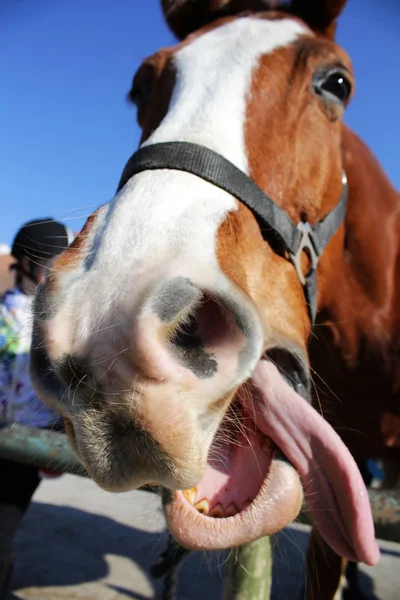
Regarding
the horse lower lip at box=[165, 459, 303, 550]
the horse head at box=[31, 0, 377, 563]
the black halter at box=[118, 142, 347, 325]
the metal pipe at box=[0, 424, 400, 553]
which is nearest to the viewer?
the horse head at box=[31, 0, 377, 563]

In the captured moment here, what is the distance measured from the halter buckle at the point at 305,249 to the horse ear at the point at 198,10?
91 centimetres

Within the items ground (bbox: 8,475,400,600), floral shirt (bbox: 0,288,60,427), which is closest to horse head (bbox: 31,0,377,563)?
floral shirt (bbox: 0,288,60,427)

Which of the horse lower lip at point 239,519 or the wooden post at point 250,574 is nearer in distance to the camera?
the horse lower lip at point 239,519

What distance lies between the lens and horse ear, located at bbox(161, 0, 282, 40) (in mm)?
1746

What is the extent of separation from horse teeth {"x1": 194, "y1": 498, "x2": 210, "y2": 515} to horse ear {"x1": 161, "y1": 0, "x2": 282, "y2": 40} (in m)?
1.63

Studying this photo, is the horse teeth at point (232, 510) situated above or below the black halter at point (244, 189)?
below

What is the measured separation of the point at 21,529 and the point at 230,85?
3.36 m

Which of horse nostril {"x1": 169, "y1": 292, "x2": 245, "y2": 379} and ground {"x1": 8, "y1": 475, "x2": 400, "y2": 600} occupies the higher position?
horse nostril {"x1": 169, "y1": 292, "x2": 245, "y2": 379}

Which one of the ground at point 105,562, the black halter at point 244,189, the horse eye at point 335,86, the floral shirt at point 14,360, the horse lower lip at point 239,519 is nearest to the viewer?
the horse lower lip at point 239,519

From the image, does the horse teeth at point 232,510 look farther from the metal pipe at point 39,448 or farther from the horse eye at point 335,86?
the horse eye at point 335,86

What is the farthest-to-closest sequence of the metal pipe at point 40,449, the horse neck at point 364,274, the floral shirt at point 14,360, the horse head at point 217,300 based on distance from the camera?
the floral shirt at point 14,360 < the horse neck at point 364,274 < the metal pipe at point 40,449 < the horse head at point 217,300

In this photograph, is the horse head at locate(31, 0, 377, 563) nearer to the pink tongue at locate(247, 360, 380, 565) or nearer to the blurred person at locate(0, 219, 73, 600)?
the pink tongue at locate(247, 360, 380, 565)

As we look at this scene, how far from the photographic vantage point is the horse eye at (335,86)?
144cm

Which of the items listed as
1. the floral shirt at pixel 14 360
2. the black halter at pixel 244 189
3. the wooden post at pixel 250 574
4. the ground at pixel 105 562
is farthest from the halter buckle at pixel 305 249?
the ground at pixel 105 562
